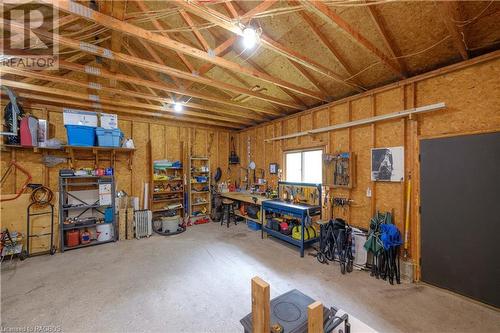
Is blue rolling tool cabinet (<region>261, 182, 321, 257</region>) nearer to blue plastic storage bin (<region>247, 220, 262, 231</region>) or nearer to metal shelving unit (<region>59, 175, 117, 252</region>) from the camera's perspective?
blue plastic storage bin (<region>247, 220, 262, 231</region>)

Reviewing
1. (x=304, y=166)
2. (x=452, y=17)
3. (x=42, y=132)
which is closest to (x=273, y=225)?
(x=304, y=166)

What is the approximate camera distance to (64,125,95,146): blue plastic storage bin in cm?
434

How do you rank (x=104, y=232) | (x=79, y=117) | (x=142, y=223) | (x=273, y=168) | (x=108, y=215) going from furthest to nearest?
1. (x=273, y=168)
2. (x=142, y=223)
3. (x=108, y=215)
4. (x=104, y=232)
5. (x=79, y=117)

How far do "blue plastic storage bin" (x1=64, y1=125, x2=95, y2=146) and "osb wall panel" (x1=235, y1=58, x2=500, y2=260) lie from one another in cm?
500

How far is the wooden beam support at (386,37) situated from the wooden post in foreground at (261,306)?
3.09 m

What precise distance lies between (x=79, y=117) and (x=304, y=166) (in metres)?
5.22

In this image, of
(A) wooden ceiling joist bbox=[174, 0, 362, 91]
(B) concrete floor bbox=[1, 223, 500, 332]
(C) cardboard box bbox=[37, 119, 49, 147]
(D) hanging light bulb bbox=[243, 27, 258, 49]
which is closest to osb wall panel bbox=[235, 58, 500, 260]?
(B) concrete floor bbox=[1, 223, 500, 332]

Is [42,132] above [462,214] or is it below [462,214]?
above

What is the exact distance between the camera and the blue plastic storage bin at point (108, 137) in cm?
459

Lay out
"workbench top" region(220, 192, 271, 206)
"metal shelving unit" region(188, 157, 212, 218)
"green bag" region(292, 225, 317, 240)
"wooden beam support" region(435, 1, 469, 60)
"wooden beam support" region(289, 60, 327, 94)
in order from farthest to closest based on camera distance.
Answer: "metal shelving unit" region(188, 157, 212, 218) → "workbench top" region(220, 192, 271, 206) → "green bag" region(292, 225, 317, 240) → "wooden beam support" region(289, 60, 327, 94) → "wooden beam support" region(435, 1, 469, 60)

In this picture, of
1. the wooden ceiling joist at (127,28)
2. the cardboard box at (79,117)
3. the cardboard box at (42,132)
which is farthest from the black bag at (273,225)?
the cardboard box at (42,132)

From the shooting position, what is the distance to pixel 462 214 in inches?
105

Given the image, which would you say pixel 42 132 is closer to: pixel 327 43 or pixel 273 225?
pixel 273 225
